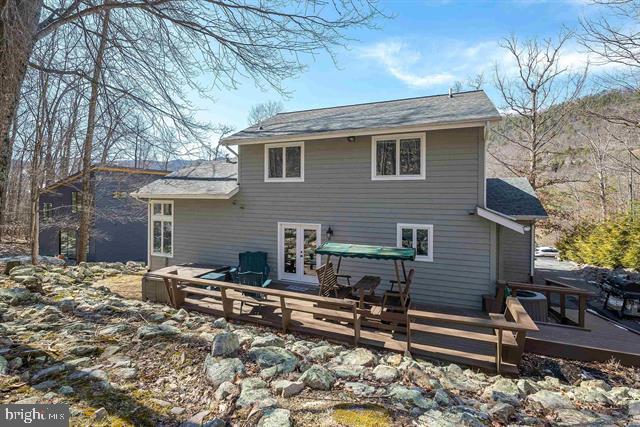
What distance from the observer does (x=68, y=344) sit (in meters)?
3.84

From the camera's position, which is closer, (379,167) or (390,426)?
(390,426)

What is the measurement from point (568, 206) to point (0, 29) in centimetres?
2671

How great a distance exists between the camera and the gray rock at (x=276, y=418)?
2.48 metres

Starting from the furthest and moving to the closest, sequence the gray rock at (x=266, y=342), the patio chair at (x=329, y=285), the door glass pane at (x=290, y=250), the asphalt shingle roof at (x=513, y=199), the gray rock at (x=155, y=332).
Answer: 1. the door glass pane at (x=290, y=250)
2. the asphalt shingle roof at (x=513, y=199)
3. the patio chair at (x=329, y=285)
4. the gray rock at (x=266, y=342)
5. the gray rock at (x=155, y=332)

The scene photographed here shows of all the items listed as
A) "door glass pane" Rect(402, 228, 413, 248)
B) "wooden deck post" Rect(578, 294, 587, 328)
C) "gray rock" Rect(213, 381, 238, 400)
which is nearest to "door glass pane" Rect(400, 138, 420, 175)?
"door glass pane" Rect(402, 228, 413, 248)

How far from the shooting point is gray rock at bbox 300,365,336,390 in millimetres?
3137

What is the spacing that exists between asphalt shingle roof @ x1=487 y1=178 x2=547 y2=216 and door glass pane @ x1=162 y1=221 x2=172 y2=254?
10668 mm

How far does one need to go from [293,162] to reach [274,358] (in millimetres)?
6711

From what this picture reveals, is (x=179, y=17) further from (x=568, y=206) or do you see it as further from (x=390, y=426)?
(x=568, y=206)

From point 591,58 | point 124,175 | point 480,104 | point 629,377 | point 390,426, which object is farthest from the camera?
point 124,175

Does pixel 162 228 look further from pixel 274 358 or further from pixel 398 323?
pixel 274 358

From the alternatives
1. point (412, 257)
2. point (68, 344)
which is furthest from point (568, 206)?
point (68, 344)

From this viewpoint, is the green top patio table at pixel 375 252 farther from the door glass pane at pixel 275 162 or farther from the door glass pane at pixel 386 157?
the door glass pane at pixel 275 162

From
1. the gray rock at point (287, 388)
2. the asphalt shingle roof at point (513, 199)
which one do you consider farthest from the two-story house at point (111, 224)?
the gray rock at point (287, 388)
